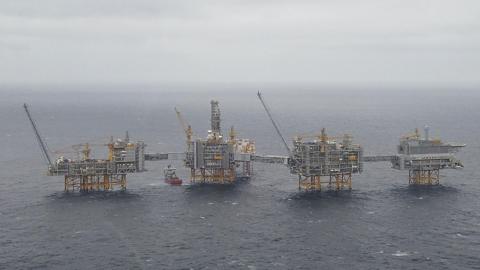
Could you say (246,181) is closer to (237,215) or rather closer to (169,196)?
(169,196)

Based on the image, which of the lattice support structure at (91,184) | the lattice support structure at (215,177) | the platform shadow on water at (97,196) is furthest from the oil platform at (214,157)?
the platform shadow on water at (97,196)

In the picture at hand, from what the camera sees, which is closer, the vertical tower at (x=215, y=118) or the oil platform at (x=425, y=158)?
the oil platform at (x=425, y=158)

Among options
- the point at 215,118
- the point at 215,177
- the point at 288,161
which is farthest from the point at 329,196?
the point at 215,118

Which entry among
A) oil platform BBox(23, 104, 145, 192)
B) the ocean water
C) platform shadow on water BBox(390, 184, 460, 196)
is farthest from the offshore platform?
the ocean water

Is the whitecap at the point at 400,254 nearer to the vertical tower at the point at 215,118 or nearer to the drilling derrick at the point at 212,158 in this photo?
the drilling derrick at the point at 212,158

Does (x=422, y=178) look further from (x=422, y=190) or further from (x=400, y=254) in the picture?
(x=400, y=254)

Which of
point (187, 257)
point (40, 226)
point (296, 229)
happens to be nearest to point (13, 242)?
point (40, 226)

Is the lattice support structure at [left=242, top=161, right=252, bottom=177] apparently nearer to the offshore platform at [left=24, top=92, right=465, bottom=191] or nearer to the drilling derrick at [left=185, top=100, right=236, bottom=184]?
the offshore platform at [left=24, top=92, right=465, bottom=191]
